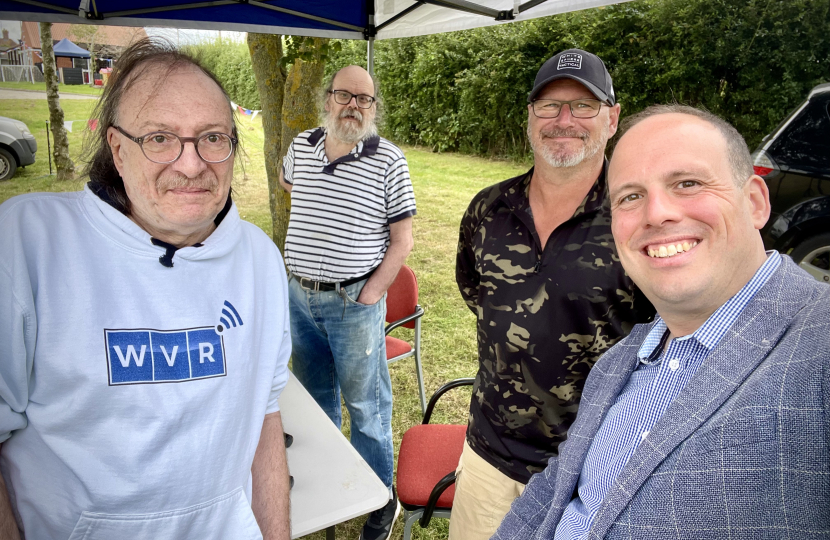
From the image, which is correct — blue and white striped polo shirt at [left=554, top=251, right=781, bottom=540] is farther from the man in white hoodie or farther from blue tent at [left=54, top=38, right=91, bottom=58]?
blue tent at [left=54, top=38, right=91, bottom=58]

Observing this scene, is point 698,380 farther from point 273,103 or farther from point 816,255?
point 273,103

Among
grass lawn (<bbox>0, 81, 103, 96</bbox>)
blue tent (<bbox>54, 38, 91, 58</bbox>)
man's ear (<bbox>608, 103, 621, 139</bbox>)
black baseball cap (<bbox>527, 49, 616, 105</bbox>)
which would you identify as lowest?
man's ear (<bbox>608, 103, 621, 139</bbox>)

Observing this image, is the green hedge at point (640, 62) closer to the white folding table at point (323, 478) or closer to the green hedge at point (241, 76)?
the white folding table at point (323, 478)

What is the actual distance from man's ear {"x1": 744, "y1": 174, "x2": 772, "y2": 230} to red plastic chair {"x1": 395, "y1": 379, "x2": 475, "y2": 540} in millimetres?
1424

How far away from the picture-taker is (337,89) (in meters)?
2.87

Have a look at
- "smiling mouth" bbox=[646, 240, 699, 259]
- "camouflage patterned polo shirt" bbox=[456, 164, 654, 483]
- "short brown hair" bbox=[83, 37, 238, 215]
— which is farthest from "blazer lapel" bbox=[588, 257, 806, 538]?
"short brown hair" bbox=[83, 37, 238, 215]

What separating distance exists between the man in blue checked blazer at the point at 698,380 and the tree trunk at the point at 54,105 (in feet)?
30.4

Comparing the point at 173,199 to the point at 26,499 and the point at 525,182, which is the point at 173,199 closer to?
the point at 26,499

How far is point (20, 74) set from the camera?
35.3ft

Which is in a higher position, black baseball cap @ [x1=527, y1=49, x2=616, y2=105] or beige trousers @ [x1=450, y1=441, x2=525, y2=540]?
black baseball cap @ [x1=527, y1=49, x2=616, y2=105]

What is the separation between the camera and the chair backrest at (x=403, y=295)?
131 inches

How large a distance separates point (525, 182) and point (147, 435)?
4.89 feet

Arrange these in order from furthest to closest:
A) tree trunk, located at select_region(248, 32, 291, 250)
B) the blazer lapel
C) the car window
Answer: tree trunk, located at select_region(248, 32, 291, 250) → the car window → the blazer lapel

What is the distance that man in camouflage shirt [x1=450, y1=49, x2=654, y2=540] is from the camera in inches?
69.6
